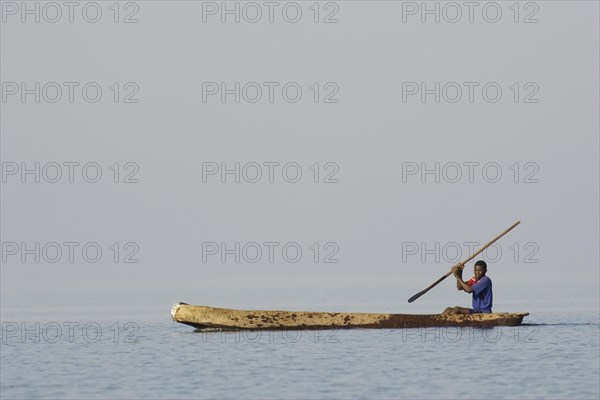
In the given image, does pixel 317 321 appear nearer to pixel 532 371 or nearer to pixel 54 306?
pixel 532 371

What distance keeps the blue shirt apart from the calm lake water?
26.4 inches

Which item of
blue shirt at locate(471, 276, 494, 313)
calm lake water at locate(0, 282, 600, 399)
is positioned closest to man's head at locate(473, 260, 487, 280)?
blue shirt at locate(471, 276, 494, 313)

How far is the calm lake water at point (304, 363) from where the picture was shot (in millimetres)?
23375

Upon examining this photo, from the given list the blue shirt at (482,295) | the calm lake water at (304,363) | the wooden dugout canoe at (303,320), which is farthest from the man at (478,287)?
the calm lake water at (304,363)

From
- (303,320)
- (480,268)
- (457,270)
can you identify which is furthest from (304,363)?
(480,268)

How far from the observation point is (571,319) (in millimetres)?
38469

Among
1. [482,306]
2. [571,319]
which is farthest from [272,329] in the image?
[571,319]

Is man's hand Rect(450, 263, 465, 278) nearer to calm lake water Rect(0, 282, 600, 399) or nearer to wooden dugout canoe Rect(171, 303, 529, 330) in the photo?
wooden dugout canoe Rect(171, 303, 529, 330)

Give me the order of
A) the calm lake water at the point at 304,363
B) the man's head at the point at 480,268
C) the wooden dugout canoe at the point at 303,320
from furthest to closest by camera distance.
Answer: the wooden dugout canoe at the point at 303,320, the man's head at the point at 480,268, the calm lake water at the point at 304,363

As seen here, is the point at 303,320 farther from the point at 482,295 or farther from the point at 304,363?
the point at 304,363

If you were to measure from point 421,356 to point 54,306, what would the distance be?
3031 centimetres

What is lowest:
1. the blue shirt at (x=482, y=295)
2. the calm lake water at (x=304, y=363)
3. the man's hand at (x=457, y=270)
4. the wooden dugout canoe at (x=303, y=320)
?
the calm lake water at (x=304, y=363)

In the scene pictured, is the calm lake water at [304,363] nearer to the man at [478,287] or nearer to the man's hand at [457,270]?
the man at [478,287]

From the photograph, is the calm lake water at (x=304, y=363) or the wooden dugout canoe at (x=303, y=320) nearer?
the calm lake water at (x=304, y=363)
